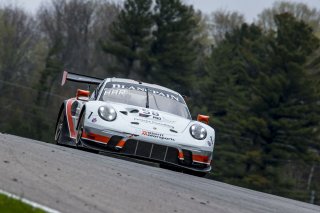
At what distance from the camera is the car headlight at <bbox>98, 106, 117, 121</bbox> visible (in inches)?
522

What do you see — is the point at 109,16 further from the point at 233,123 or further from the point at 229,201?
the point at 229,201

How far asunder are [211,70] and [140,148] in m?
54.7

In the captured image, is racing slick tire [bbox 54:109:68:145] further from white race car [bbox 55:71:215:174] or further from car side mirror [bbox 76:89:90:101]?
white race car [bbox 55:71:215:174]

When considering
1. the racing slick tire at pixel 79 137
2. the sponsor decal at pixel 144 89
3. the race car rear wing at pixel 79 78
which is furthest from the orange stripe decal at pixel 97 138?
the race car rear wing at pixel 79 78

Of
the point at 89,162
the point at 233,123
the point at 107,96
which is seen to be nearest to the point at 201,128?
the point at 107,96

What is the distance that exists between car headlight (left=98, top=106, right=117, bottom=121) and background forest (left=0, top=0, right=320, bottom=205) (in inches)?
968

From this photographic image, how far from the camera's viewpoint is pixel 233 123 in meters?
57.1

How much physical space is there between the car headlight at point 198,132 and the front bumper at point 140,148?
226 mm

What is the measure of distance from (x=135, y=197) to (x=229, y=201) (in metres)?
1.47

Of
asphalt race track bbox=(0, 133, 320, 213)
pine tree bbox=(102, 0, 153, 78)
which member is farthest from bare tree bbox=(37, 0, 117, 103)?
asphalt race track bbox=(0, 133, 320, 213)

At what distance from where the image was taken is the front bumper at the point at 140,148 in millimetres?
13070

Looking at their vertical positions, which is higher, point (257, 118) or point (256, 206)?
point (257, 118)

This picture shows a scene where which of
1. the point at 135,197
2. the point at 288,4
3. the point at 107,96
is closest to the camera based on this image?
the point at 135,197

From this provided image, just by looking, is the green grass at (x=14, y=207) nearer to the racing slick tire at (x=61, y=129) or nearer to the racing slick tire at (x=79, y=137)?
the racing slick tire at (x=79, y=137)
